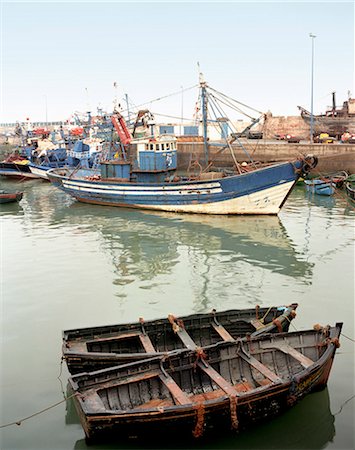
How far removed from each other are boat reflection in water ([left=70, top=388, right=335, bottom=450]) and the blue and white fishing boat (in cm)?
1728

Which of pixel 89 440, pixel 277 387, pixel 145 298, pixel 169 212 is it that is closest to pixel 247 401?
pixel 277 387

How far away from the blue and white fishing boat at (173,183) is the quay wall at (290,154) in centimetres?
682

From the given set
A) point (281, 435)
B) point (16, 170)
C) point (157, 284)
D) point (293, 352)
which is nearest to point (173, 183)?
point (157, 284)

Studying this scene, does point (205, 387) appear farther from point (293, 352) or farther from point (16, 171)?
point (16, 171)

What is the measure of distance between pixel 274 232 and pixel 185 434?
15.7 meters

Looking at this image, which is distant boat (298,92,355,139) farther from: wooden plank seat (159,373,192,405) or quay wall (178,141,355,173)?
wooden plank seat (159,373,192,405)

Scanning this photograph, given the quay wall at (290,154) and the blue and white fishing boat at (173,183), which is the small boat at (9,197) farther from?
the quay wall at (290,154)

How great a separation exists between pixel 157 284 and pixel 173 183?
1232 centimetres

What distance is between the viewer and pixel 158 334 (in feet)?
30.5

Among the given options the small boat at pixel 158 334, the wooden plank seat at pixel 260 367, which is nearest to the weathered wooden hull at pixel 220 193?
the small boat at pixel 158 334

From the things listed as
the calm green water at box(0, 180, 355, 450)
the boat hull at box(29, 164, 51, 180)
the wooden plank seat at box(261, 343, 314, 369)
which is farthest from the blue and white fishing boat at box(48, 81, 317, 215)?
the wooden plank seat at box(261, 343, 314, 369)

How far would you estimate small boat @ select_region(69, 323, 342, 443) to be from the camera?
675 centimetres

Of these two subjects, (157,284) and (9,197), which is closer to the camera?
(157,284)

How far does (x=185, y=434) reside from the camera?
7035mm
